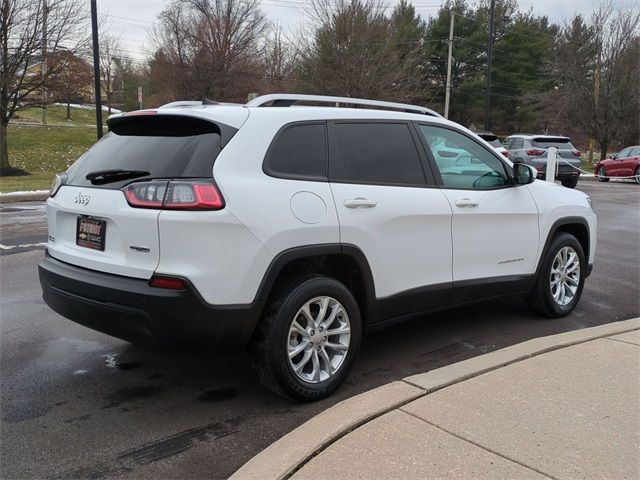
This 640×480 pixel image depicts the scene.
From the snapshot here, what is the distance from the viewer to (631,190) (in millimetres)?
20766

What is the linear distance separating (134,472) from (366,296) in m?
1.80

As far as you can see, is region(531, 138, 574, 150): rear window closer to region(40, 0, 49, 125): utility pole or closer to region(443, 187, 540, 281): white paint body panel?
region(443, 187, 540, 281): white paint body panel

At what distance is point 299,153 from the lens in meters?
3.84

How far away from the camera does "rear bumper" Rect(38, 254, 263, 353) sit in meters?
3.31

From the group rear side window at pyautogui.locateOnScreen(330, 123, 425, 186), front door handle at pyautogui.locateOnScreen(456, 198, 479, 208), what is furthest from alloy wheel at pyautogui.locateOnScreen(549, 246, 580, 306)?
rear side window at pyautogui.locateOnScreen(330, 123, 425, 186)

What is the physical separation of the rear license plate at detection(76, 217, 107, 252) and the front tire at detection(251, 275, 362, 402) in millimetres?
1083

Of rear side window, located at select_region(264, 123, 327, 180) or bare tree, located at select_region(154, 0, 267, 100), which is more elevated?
bare tree, located at select_region(154, 0, 267, 100)

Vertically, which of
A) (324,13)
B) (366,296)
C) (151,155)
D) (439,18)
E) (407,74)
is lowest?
(366,296)

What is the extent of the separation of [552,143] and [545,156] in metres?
0.91

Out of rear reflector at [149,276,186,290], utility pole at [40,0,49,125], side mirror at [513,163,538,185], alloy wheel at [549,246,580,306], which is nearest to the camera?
rear reflector at [149,276,186,290]

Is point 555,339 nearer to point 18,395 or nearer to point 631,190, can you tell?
point 18,395

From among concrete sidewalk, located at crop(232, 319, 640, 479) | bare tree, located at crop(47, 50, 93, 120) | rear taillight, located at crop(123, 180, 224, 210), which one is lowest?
concrete sidewalk, located at crop(232, 319, 640, 479)

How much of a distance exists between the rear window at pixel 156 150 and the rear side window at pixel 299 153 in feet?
1.21

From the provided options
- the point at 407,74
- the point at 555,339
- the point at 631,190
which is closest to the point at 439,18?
the point at 407,74
